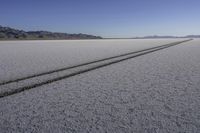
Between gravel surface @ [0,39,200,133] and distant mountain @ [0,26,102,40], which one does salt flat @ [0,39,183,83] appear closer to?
gravel surface @ [0,39,200,133]

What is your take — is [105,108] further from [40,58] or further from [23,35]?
[23,35]

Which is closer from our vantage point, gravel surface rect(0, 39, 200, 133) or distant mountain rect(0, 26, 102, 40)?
gravel surface rect(0, 39, 200, 133)

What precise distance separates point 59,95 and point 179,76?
3.83m

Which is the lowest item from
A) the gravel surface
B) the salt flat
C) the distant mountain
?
the distant mountain

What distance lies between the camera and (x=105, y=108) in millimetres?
4211

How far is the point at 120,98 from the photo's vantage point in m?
4.84

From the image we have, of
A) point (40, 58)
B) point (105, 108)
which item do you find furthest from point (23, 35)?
point (105, 108)

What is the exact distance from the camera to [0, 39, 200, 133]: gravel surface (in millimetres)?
3391

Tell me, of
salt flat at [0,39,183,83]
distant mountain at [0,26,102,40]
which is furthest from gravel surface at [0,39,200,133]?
distant mountain at [0,26,102,40]

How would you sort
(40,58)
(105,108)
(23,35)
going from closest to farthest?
(105,108), (40,58), (23,35)

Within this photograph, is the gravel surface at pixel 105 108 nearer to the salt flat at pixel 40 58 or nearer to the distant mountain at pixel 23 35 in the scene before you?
the salt flat at pixel 40 58

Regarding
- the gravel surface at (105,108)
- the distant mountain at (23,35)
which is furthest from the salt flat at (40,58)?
the distant mountain at (23,35)

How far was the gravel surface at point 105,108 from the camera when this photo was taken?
3.39 m

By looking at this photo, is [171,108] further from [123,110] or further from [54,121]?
[54,121]
